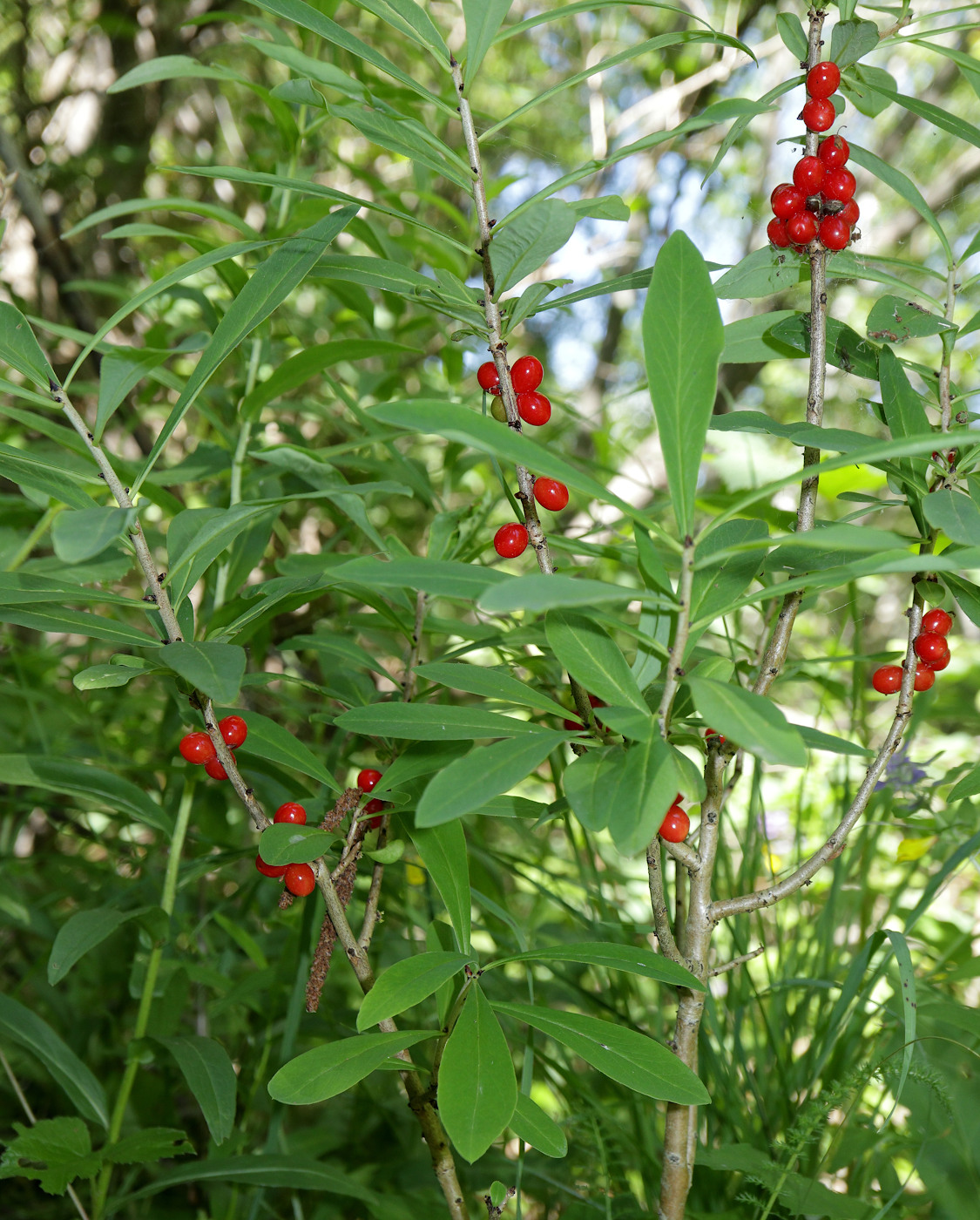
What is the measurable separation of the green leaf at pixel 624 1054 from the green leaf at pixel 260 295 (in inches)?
14.1

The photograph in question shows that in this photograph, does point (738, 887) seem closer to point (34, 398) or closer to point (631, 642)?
point (631, 642)

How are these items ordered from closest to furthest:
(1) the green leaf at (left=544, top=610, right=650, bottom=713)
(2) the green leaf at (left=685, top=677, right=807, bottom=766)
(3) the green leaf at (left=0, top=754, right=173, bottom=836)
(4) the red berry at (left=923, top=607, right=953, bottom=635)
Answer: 1. (2) the green leaf at (left=685, top=677, right=807, bottom=766)
2. (1) the green leaf at (left=544, top=610, right=650, bottom=713)
3. (4) the red berry at (left=923, top=607, right=953, bottom=635)
4. (3) the green leaf at (left=0, top=754, right=173, bottom=836)

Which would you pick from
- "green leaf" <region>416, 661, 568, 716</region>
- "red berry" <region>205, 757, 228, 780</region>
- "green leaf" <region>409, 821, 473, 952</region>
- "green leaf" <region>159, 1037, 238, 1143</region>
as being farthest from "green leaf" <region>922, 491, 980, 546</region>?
"green leaf" <region>159, 1037, 238, 1143</region>

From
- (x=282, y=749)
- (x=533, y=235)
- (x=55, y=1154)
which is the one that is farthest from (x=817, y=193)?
(x=55, y=1154)

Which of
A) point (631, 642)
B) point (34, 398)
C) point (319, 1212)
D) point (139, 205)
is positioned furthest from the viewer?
point (631, 642)

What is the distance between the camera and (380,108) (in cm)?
52

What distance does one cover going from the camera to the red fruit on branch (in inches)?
21.9

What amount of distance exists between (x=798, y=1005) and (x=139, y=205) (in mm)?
978

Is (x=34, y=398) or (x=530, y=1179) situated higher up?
(x=34, y=398)

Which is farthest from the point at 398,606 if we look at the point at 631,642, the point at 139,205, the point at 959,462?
the point at 959,462

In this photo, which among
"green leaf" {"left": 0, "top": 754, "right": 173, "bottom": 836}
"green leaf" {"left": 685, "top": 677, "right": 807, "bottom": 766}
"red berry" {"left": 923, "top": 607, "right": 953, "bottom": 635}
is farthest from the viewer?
"green leaf" {"left": 0, "top": 754, "right": 173, "bottom": 836}

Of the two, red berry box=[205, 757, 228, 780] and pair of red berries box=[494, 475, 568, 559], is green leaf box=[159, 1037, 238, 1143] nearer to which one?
red berry box=[205, 757, 228, 780]

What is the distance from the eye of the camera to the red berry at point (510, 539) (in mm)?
549

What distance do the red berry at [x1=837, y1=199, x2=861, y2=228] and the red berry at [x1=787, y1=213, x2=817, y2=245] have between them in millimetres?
20
